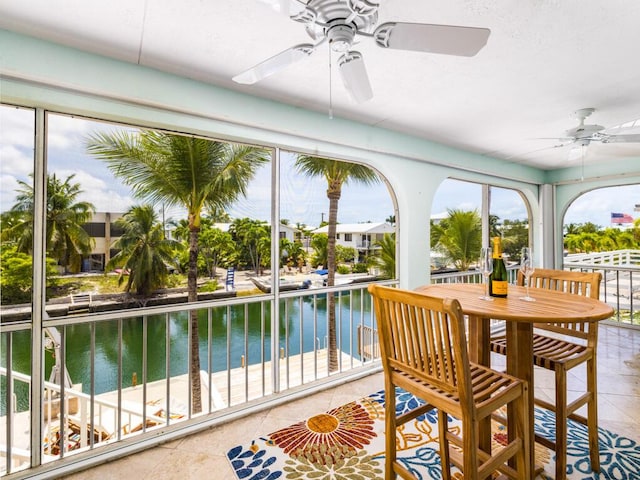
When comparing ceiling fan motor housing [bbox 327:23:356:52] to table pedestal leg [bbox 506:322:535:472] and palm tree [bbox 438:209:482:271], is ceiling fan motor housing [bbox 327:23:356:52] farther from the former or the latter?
palm tree [bbox 438:209:482:271]

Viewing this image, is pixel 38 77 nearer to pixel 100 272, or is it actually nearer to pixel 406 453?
pixel 100 272

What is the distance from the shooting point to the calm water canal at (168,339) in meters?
2.26

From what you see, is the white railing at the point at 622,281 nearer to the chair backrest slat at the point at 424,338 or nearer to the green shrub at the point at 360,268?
the green shrub at the point at 360,268

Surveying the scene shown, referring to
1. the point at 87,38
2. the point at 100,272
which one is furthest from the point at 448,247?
the point at 87,38

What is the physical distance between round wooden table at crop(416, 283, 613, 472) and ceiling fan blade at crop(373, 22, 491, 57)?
1.11 m

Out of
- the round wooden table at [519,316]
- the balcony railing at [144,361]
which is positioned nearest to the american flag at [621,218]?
the balcony railing at [144,361]

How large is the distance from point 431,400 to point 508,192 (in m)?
4.56

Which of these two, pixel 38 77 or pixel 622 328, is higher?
pixel 38 77

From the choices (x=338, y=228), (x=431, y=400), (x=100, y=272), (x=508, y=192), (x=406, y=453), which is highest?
(x=508, y=192)

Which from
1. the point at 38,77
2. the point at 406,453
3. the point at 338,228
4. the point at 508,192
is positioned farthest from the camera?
the point at 508,192

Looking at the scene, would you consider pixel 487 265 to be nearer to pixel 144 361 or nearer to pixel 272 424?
pixel 272 424

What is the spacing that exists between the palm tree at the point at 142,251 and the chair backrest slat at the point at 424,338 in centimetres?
165

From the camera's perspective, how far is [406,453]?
201 centimetres

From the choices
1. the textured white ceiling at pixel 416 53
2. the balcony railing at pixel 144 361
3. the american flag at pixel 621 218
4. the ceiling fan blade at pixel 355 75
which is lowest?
the balcony railing at pixel 144 361
